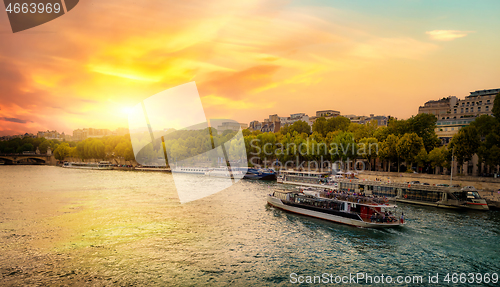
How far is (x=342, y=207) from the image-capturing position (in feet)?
102

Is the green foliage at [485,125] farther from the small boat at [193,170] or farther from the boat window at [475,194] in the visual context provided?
the small boat at [193,170]

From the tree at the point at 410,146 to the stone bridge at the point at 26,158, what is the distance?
14992 centimetres

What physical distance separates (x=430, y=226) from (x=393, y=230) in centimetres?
413

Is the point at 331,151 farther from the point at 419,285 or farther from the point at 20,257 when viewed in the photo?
the point at 20,257

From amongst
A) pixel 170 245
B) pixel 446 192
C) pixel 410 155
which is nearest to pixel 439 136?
pixel 410 155

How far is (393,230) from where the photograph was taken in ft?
89.8

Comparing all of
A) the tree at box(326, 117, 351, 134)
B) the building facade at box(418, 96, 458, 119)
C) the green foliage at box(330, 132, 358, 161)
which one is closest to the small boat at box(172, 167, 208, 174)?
the green foliage at box(330, 132, 358, 161)

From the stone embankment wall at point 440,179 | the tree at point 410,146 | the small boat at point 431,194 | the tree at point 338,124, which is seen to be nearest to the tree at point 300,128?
the tree at point 338,124

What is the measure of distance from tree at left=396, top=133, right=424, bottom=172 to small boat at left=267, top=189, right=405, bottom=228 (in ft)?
98.7

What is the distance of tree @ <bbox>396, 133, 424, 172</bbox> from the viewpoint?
190 ft

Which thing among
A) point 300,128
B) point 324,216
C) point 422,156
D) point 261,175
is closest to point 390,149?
point 422,156

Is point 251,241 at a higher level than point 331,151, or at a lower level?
lower

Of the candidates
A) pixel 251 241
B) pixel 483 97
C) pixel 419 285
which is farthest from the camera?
pixel 483 97

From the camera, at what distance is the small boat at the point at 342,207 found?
93.9ft
